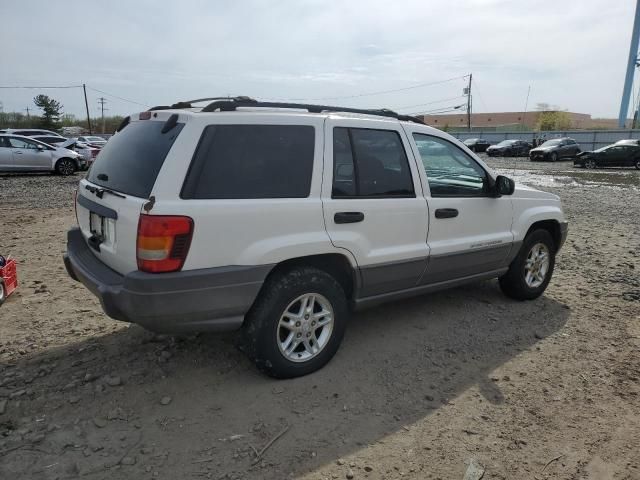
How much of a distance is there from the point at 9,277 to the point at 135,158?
251 cm

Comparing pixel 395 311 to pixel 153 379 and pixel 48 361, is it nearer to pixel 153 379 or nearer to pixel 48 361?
pixel 153 379

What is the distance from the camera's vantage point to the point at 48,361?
142 inches

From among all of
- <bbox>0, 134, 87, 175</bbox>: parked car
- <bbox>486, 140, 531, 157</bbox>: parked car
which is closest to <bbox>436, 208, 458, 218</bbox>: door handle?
<bbox>0, 134, 87, 175</bbox>: parked car

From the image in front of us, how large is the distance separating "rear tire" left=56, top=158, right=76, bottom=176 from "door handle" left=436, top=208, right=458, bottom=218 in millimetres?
17331

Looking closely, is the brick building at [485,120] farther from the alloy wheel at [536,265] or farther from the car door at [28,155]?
the alloy wheel at [536,265]

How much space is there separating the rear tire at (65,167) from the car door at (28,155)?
419 millimetres

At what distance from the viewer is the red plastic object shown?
460cm

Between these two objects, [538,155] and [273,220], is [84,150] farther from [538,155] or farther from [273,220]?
[538,155]

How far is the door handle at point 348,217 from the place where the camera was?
3395mm

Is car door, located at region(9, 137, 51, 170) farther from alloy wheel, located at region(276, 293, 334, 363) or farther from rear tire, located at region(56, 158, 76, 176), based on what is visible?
alloy wheel, located at region(276, 293, 334, 363)

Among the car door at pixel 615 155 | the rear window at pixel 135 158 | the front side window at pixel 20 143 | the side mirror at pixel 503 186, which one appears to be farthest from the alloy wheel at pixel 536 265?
the car door at pixel 615 155

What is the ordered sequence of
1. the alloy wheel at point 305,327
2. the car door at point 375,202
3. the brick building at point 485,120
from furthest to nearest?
the brick building at point 485,120, the car door at point 375,202, the alloy wheel at point 305,327

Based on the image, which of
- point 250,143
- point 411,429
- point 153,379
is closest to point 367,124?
point 250,143

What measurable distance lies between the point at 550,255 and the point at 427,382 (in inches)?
100
